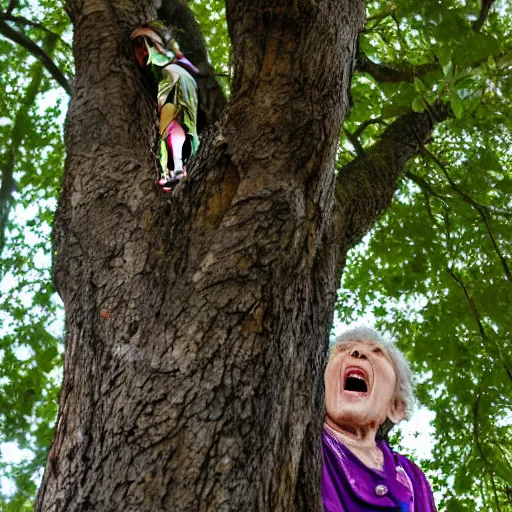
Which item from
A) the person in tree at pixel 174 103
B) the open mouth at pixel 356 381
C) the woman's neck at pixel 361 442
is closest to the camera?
the woman's neck at pixel 361 442

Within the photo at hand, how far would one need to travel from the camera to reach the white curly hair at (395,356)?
3.36 metres

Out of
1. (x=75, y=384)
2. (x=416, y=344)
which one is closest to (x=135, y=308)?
(x=75, y=384)

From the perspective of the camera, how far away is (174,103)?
4.65 m

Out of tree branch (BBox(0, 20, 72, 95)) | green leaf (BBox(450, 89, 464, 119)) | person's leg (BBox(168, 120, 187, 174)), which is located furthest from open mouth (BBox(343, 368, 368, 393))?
tree branch (BBox(0, 20, 72, 95))

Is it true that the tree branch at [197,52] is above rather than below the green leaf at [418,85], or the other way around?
above

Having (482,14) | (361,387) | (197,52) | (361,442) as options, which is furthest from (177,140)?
(361,442)

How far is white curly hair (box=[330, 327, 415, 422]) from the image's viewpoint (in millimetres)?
3361

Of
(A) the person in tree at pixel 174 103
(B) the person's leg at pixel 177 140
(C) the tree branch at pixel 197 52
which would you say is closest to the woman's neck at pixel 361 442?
(A) the person in tree at pixel 174 103

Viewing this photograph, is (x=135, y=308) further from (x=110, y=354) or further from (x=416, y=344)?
(x=416, y=344)

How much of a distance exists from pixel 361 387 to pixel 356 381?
45 millimetres

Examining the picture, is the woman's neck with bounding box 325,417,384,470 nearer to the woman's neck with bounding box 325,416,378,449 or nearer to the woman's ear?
the woman's neck with bounding box 325,416,378,449

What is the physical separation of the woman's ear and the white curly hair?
0.01m

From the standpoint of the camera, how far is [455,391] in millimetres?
5492

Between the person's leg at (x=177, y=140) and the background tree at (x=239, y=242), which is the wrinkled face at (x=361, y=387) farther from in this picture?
the person's leg at (x=177, y=140)
